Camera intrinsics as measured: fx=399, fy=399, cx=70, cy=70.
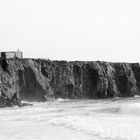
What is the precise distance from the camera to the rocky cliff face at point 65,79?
158ft

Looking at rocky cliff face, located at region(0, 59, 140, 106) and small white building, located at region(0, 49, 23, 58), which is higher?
small white building, located at region(0, 49, 23, 58)

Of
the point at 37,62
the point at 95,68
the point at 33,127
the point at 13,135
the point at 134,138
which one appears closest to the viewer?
the point at 134,138

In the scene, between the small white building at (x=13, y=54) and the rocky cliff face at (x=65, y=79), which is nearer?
the rocky cliff face at (x=65, y=79)

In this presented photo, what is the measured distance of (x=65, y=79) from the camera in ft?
204

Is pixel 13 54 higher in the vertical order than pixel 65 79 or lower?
higher

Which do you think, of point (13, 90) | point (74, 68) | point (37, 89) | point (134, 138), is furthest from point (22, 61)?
point (134, 138)

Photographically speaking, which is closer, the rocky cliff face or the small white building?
the rocky cliff face

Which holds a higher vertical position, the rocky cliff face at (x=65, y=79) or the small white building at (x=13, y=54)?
the small white building at (x=13, y=54)

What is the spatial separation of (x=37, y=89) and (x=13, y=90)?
27.1ft

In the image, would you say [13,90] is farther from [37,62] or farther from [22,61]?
[37,62]

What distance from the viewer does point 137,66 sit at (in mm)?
82188

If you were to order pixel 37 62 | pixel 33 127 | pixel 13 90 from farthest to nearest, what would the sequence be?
1. pixel 37 62
2. pixel 13 90
3. pixel 33 127

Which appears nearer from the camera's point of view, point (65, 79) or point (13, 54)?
point (65, 79)

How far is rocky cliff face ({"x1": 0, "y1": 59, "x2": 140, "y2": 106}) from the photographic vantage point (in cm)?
4822
